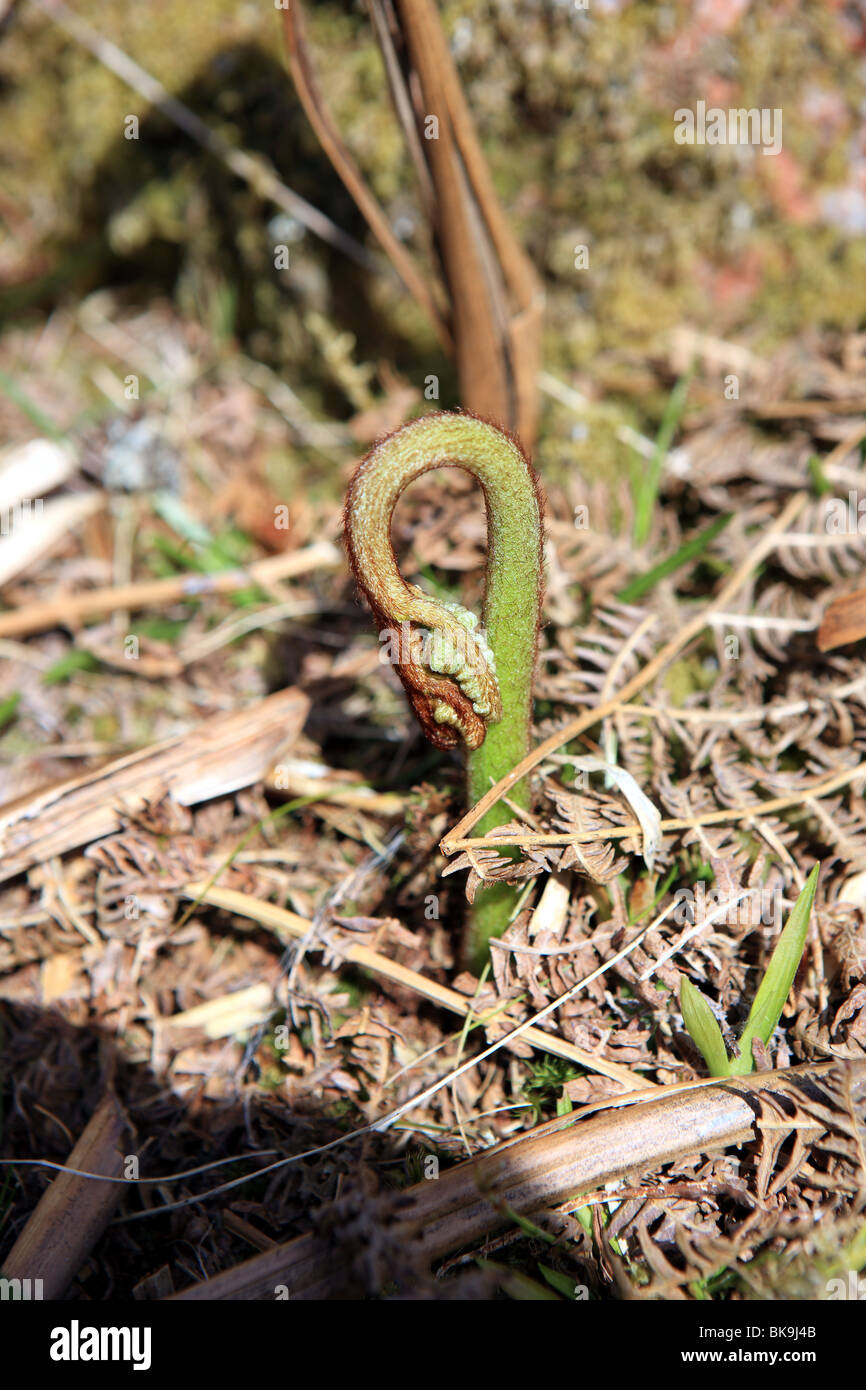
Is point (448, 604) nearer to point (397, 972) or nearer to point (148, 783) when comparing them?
point (397, 972)

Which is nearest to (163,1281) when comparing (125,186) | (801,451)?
(801,451)

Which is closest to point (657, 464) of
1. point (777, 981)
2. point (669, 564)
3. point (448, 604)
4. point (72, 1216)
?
point (669, 564)

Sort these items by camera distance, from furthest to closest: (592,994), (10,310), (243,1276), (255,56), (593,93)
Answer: (10,310) → (255,56) → (593,93) → (592,994) → (243,1276)

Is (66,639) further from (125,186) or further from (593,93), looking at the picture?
(593,93)

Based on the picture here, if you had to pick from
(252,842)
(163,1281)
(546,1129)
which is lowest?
(163,1281)

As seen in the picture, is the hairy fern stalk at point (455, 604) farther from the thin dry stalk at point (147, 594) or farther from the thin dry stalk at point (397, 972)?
the thin dry stalk at point (147, 594)

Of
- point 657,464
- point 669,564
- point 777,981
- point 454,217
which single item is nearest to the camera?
point 777,981

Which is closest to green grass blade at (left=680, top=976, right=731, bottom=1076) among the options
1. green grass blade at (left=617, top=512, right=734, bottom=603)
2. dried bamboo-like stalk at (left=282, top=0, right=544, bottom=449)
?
green grass blade at (left=617, top=512, right=734, bottom=603)

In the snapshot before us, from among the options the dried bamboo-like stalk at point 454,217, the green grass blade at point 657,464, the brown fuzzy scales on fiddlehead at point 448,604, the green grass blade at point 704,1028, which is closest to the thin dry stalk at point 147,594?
the dried bamboo-like stalk at point 454,217
